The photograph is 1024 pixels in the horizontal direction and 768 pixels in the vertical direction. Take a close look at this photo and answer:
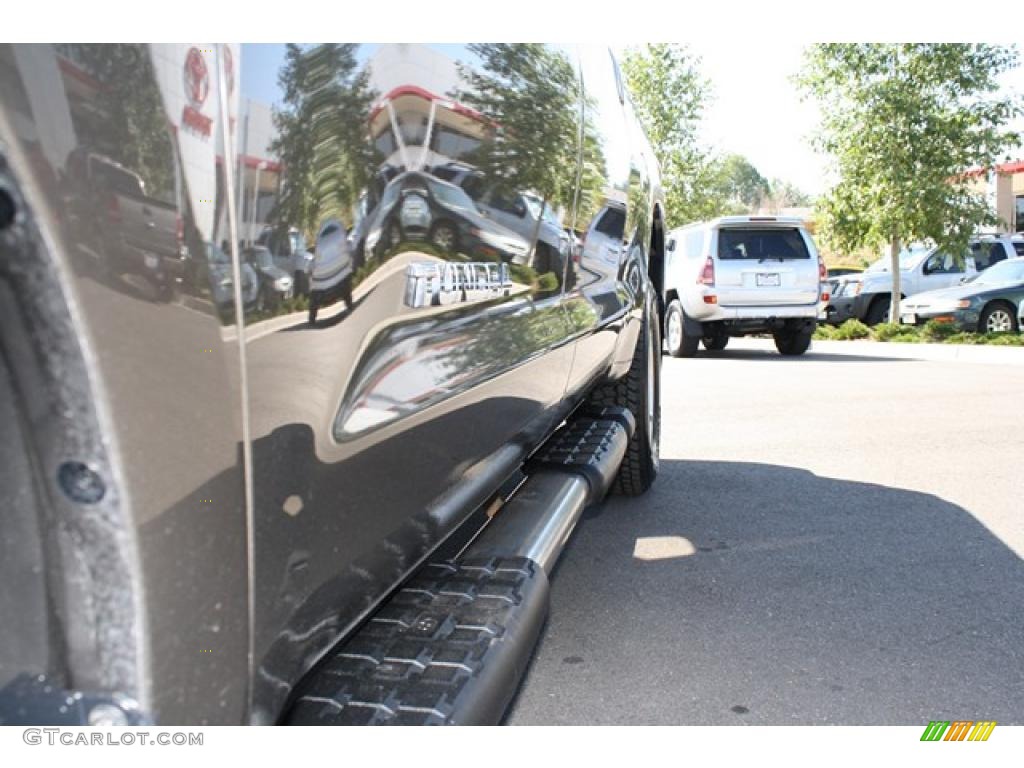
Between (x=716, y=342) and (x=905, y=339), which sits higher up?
(x=716, y=342)

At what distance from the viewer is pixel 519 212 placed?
2.04 m

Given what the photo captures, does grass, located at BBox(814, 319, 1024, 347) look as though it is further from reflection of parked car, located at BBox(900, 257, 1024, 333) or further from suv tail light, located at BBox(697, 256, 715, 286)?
suv tail light, located at BBox(697, 256, 715, 286)

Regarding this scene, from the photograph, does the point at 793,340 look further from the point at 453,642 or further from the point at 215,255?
the point at 215,255

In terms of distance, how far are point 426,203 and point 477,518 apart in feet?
3.59

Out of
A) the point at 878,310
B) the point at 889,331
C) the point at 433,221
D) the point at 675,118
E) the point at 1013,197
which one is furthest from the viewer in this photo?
the point at 1013,197

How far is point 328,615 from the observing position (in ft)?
4.37

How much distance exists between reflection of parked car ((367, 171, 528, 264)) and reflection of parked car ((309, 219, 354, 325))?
8 cm

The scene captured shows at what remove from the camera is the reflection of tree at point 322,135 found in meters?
1.13

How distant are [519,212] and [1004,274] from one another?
17.1 m

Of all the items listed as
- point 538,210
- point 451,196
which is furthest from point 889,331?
point 451,196

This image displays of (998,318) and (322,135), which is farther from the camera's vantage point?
(998,318)

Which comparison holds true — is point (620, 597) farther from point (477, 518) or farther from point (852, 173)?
point (852, 173)

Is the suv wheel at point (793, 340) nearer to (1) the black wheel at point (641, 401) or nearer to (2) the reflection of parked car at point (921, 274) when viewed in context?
(2) the reflection of parked car at point (921, 274)

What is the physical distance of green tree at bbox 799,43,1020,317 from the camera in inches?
688
